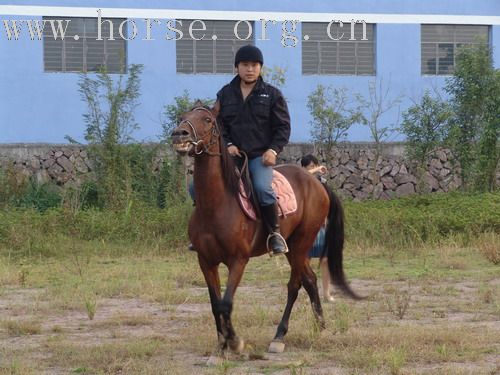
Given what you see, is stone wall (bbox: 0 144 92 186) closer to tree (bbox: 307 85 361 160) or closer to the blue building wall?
the blue building wall

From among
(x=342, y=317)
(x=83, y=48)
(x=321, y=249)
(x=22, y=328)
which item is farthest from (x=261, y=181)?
(x=83, y=48)

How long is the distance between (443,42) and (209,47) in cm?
665

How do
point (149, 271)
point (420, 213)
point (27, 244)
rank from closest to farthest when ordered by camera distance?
point (149, 271), point (27, 244), point (420, 213)

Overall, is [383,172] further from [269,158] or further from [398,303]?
[269,158]

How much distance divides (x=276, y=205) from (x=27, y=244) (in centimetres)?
825

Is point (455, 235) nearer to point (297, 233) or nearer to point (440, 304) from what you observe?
point (440, 304)

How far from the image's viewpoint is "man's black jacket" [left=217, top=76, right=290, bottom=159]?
315 inches

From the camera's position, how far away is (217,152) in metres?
7.55

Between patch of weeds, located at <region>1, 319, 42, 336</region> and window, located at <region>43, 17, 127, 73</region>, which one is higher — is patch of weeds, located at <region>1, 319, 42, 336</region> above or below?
below

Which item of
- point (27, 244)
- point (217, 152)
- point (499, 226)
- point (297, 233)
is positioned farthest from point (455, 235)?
point (217, 152)

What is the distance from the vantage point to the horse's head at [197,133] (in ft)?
23.1

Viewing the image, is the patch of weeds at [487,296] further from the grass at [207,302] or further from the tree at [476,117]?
the tree at [476,117]

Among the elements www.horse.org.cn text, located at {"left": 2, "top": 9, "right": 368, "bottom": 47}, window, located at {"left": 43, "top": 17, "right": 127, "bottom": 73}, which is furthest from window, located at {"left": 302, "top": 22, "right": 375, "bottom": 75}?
window, located at {"left": 43, "top": 17, "right": 127, "bottom": 73}

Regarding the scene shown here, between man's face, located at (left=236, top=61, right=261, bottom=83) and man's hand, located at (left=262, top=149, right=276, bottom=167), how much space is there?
23.3 inches
